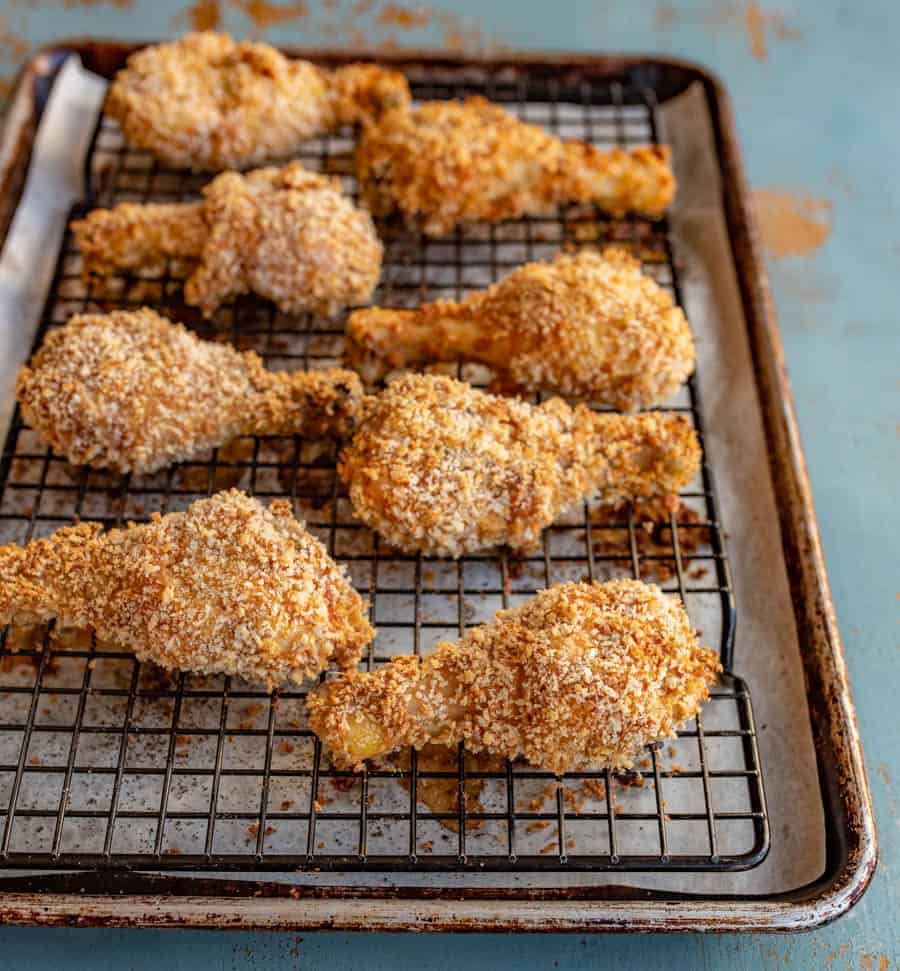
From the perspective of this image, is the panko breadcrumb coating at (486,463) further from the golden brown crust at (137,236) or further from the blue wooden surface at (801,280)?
the golden brown crust at (137,236)

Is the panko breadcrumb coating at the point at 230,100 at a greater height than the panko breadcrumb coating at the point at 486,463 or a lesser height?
greater

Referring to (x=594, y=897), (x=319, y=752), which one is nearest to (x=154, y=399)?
(x=319, y=752)

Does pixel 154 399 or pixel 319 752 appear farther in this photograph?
pixel 154 399

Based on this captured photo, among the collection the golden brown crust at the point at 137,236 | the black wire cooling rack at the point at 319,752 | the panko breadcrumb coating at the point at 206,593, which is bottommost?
the black wire cooling rack at the point at 319,752

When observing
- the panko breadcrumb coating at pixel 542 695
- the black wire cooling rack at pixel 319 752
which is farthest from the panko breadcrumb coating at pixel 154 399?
the panko breadcrumb coating at pixel 542 695

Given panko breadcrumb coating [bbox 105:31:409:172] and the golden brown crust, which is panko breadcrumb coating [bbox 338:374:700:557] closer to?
the golden brown crust

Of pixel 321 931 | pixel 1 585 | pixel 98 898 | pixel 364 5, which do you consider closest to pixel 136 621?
pixel 1 585

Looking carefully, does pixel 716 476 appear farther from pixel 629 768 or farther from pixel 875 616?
pixel 629 768

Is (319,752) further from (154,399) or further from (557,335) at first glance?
(557,335)
